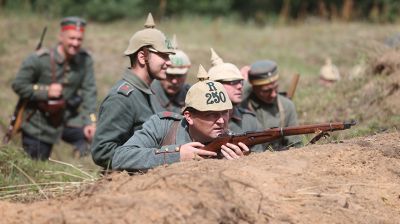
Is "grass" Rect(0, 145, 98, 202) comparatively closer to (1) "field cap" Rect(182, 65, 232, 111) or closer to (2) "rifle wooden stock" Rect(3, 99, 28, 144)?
(1) "field cap" Rect(182, 65, 232, 111)

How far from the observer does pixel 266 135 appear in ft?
22.7

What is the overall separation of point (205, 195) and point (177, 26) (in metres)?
19.5

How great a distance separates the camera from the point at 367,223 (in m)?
5.47

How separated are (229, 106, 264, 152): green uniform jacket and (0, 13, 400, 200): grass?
922mm

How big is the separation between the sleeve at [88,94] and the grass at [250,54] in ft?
2.59

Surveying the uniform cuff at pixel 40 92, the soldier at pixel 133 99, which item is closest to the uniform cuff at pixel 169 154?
the soldier at pixel 133 99

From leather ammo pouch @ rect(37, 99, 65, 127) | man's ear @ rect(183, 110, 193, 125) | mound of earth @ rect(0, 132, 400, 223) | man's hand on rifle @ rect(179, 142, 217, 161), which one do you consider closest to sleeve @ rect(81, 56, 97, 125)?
leather ammo pouch @ rect(37, 99, 65, 127)

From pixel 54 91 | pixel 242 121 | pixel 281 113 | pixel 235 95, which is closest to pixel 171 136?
pixel 242 121

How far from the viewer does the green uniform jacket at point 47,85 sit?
11.7 meters

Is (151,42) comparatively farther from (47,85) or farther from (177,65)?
(47,85)

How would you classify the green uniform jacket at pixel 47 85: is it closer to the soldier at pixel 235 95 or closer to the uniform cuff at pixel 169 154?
the soldier at pixel 235 95

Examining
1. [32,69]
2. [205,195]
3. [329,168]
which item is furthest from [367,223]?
[32,69]

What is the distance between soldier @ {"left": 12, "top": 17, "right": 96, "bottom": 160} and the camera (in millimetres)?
11711

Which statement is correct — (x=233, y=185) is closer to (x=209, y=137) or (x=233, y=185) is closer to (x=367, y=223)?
(x=367, y=223)
